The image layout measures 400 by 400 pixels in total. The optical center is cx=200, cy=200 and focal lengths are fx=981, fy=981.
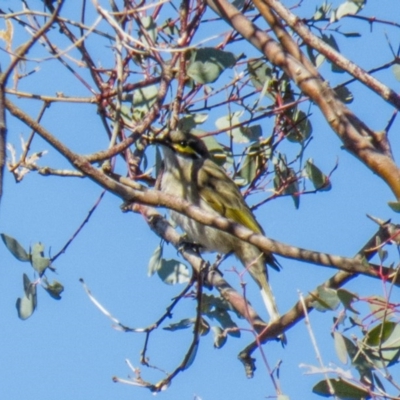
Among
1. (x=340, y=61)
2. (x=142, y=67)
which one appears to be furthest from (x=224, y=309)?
(x=340, y=61)

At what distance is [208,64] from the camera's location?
3275 mm

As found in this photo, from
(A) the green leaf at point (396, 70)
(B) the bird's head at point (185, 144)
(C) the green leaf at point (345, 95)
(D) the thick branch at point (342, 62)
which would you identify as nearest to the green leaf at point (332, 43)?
(C) the green leaf at point (345, 95)

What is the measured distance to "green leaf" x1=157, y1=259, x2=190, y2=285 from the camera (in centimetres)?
394

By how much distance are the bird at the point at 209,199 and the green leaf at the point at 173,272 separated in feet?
2.04

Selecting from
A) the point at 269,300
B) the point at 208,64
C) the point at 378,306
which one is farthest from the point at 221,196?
the point at 378,306

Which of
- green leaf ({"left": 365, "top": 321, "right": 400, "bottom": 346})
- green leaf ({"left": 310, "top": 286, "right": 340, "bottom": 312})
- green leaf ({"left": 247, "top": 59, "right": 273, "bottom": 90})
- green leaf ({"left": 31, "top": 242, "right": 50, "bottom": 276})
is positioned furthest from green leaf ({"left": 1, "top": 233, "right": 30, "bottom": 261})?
green leaf ({"left": 365, "top": 321, "right": 400, "bottom": 346})

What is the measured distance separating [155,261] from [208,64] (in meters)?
1.10

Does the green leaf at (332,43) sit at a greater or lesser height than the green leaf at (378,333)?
greater

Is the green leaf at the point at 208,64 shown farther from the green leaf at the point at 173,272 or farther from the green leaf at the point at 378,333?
the green leaf at the point at 378,333

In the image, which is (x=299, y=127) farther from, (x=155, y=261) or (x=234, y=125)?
(x=155, y=261)

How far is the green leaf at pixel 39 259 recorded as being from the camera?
11.4 feet

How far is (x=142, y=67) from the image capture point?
3.67 metres

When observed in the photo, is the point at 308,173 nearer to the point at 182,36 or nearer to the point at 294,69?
the point at 182,36

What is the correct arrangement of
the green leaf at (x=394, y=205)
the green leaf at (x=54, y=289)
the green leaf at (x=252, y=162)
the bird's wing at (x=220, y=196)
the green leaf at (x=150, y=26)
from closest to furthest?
the green leaf at (x=394, y=205), the green leaf at (x=150, y=26), the green leaf at (x=54, y=289), the green leaf at (x=252, y=162), the bird's wing at (x=220, y=196)
